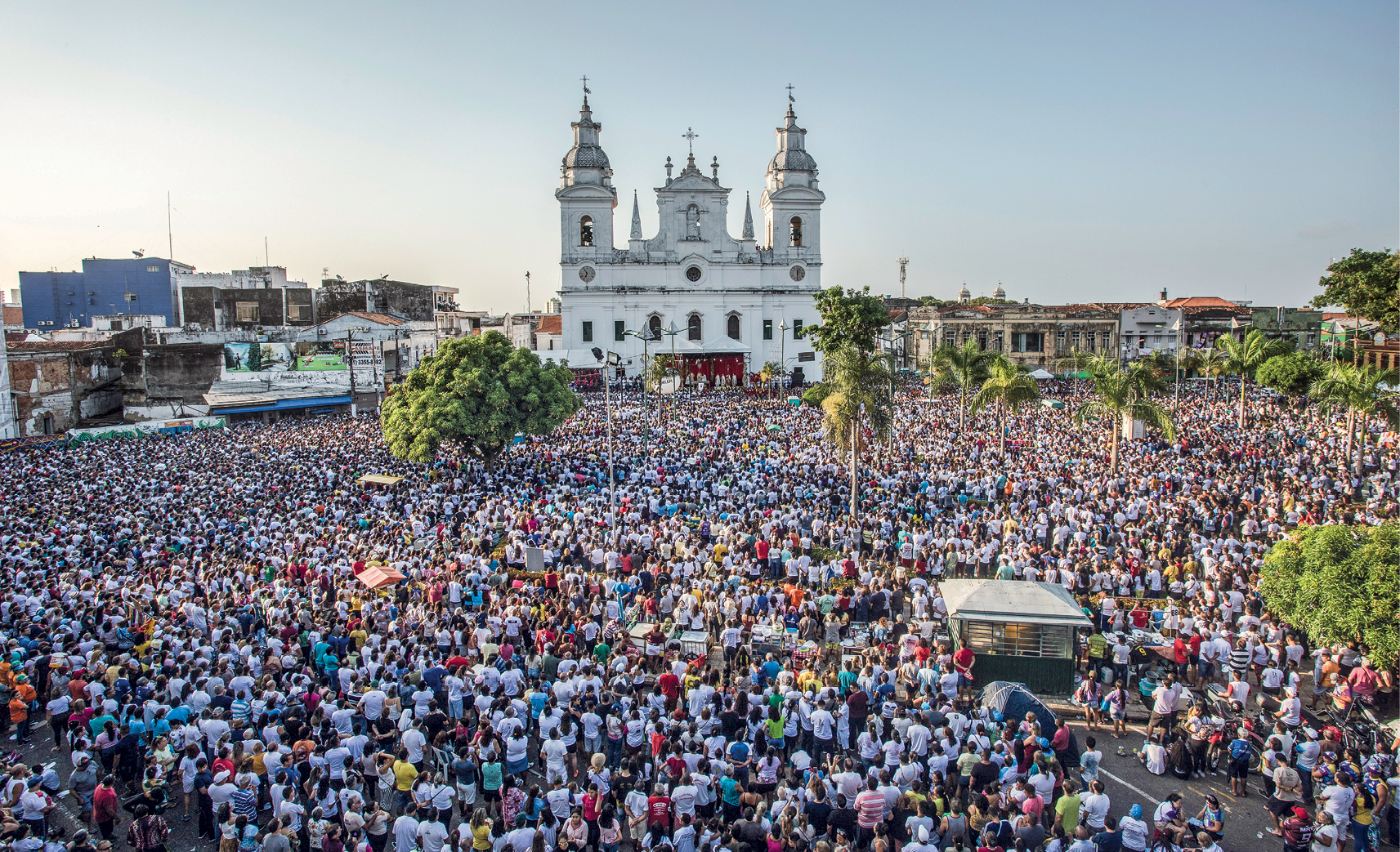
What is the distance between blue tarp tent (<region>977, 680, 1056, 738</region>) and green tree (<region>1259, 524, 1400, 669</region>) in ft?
12.0

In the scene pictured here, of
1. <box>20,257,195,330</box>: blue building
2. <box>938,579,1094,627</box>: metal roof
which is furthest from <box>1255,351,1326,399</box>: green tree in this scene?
<box>20,257,195,330</box>: blue building

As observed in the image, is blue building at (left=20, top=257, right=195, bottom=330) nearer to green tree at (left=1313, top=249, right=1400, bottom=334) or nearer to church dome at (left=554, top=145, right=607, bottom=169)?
church dome at (left=554, top=145, right=607, bottom=169)

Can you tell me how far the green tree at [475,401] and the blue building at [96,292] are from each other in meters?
55.9

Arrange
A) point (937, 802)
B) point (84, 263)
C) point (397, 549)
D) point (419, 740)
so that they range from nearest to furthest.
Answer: point (937, 802)
point (419, 740)
point (397, 549)
point (84, 263)

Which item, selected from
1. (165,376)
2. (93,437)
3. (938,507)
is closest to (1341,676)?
(938,507)

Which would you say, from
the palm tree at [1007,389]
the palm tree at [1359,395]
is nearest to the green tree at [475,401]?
the palm tree at [1007,389]

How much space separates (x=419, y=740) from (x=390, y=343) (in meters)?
53.3

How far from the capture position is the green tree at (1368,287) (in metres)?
31.3

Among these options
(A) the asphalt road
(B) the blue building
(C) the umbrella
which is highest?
(B) the blue building

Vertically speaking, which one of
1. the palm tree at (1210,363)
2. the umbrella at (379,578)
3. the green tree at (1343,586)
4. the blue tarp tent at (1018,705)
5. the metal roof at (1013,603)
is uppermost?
the palm tree at (1210,363)

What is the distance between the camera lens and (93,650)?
1021 centimetres

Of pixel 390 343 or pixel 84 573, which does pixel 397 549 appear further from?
pixel 390 343

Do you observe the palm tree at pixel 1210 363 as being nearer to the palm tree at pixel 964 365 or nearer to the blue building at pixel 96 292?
the palm tree at pixel 964 365

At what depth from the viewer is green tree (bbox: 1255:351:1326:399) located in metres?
30.7
